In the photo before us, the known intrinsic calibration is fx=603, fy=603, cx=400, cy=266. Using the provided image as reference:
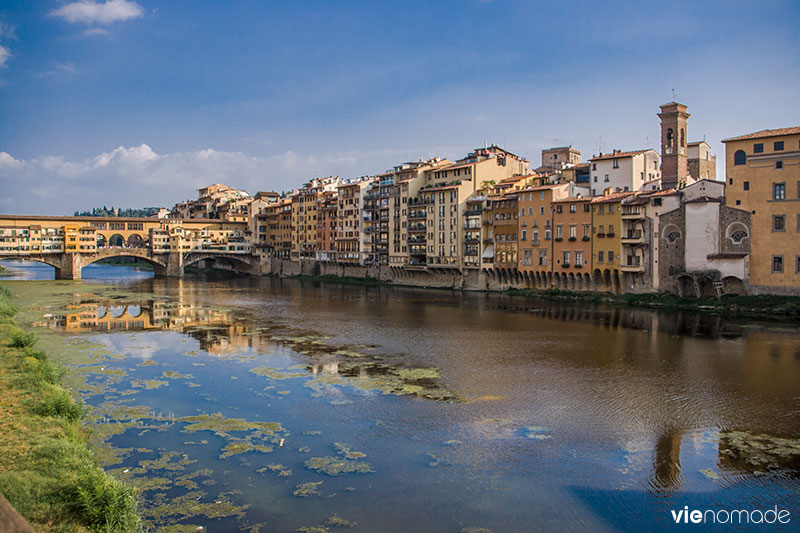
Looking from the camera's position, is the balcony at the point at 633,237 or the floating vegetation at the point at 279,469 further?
the balcony at the point at 633,237

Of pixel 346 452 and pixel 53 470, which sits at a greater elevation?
pixel 53 470

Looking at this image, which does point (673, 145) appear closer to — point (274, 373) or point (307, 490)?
point (274, 373)

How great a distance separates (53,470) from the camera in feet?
32.8

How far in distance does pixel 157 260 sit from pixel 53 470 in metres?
71.5

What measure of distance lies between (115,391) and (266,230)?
68584 millimetres

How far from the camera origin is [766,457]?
13219mm

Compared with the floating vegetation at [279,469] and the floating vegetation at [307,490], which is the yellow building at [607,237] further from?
the floating vegetation at [307,490]

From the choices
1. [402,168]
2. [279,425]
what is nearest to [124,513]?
[279,425]

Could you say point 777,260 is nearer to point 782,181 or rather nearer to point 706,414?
point 782,181

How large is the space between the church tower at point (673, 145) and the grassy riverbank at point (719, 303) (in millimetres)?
9173

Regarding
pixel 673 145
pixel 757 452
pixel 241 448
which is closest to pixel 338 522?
pixel 241 448

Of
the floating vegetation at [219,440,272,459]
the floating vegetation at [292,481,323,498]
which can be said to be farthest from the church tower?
the floating vegetation at [292,481,323,498]

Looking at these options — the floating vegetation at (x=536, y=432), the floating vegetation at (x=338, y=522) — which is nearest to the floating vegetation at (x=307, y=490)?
the floating vegetation at (x=338, y=522)

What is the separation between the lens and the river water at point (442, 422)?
10852mm
